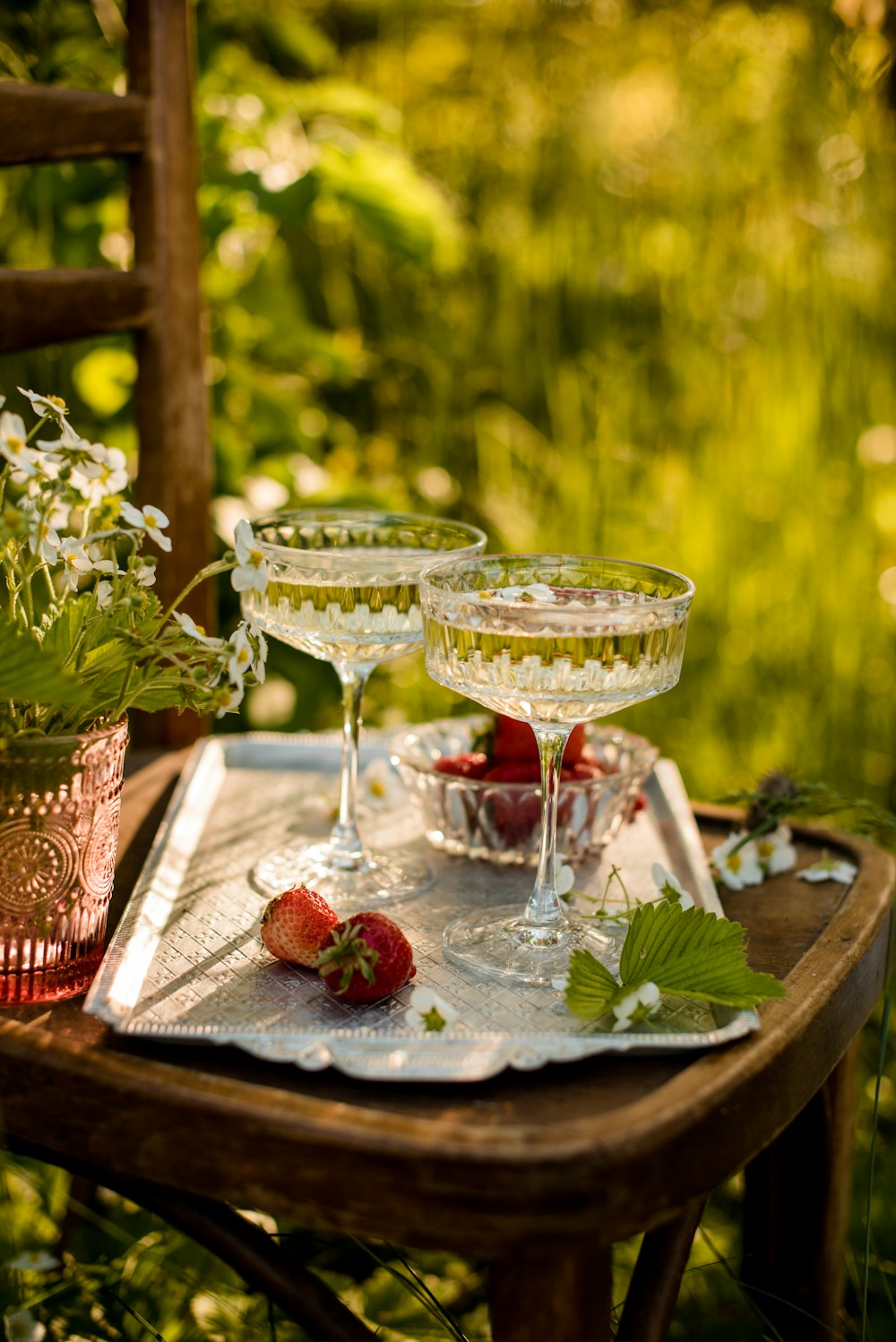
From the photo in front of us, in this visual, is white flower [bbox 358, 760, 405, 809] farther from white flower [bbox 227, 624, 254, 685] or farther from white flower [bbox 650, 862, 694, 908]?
white flower [bbox 227, 624, 254, 685]

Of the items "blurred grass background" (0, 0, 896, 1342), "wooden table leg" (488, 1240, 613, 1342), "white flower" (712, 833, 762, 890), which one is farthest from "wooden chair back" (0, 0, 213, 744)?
"wooden table leg" (488, 1240, 613, 1342)

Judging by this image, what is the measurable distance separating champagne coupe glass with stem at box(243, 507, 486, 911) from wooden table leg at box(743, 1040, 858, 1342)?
356 mm

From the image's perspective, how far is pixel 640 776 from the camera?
100 cm

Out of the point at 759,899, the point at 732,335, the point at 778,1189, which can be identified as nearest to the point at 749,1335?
the point at 778,1189

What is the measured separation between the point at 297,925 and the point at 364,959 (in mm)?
65

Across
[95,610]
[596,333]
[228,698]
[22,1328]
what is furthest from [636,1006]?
[596,333]

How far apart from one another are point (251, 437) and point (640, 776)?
→ 1.02 m

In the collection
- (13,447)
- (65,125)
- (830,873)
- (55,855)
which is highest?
(65,125)

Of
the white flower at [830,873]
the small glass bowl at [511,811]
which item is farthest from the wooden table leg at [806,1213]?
the small glass bowl at [511,811]

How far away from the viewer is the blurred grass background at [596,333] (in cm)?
173

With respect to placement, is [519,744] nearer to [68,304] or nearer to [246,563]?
[246,563]

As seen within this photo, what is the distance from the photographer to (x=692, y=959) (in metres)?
0.74

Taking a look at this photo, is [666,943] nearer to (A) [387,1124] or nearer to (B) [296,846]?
(A) [387,1124]

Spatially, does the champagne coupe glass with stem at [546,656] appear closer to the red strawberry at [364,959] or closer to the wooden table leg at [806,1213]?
the red strawberry at [364,959]
